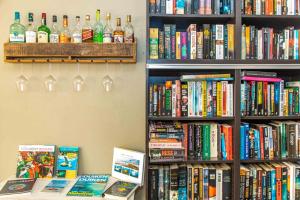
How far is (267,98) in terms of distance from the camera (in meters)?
1.66

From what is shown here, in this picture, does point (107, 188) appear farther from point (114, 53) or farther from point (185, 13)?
point (185, 13)

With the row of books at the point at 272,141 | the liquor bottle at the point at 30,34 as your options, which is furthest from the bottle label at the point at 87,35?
the row of books at the point at 272,141

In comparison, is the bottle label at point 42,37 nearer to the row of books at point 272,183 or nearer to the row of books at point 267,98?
the row of books at point 267,98

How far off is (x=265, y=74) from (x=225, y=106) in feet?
1.11

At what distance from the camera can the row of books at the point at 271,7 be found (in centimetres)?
163

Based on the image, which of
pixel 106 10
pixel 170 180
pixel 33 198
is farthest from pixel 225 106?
pixel 33 198

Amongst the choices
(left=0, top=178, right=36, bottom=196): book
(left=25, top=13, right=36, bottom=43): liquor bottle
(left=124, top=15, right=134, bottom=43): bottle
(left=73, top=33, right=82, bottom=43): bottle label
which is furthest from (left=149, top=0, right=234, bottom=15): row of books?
(left=0, top=178, right=36, bottom=196): book

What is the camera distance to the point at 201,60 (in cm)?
158

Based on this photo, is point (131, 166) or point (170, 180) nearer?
point (170, 180)

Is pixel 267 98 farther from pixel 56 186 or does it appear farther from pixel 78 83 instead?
pixel 56 186

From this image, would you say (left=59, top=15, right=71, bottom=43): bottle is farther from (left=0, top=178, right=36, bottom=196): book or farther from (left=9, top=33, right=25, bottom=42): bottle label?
(left=0, top=178, right=36, bottom=196): book

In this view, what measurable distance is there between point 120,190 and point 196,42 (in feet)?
3.54

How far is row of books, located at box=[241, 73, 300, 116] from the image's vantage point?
64.9 inches

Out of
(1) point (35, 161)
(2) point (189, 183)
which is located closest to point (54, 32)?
(1) point (35, 161)
